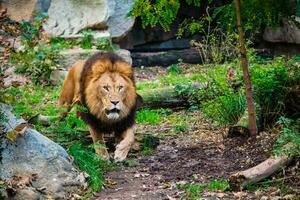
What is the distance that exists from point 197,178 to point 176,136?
236 cm

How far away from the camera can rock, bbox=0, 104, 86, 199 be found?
6.05 meters

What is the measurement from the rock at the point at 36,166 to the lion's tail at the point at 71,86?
2620mm

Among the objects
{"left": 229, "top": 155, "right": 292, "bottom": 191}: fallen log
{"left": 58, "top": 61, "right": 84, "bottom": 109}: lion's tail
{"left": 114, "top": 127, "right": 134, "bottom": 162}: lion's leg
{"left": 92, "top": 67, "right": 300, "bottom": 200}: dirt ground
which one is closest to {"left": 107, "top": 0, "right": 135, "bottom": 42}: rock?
{"left": 58, "top": 61, "right": 84, "bottom": 109}: lion's tail

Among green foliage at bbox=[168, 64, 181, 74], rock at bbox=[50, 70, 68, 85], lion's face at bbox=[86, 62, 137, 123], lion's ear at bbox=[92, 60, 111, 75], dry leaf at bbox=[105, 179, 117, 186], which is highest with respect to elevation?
lion's ear at bbox=[92, 60, 111, 75]

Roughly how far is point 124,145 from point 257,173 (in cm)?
222

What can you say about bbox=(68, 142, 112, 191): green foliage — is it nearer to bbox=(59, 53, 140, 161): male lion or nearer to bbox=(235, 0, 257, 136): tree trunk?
bbox=(59, 53, 140, 161): male lion

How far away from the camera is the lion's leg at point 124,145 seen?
25.6 feet

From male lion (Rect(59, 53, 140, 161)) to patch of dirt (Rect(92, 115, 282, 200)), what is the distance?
35 cm

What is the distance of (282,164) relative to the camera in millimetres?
6184

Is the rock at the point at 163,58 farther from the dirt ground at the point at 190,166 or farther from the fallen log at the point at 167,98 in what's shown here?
the dirt ground at the point at 190,166

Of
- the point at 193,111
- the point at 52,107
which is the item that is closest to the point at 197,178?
the point at 193,111

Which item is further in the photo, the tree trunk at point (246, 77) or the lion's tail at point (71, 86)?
the lion's tail at point (71, 86)

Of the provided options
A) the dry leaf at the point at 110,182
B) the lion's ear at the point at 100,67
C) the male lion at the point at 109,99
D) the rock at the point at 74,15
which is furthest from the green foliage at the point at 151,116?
the rock at the point at 74,15

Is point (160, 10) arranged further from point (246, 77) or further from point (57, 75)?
point (57, 75)
